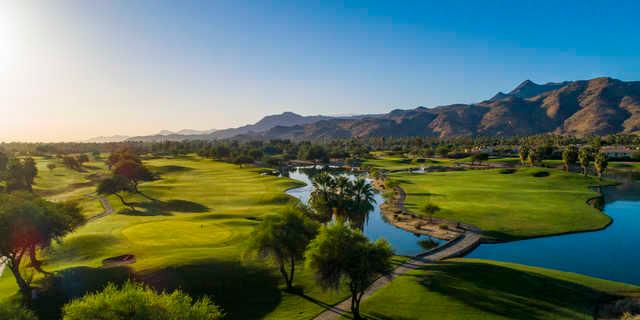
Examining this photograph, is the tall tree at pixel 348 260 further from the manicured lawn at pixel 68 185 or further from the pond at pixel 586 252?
the manicured lawn at pixel 68 185

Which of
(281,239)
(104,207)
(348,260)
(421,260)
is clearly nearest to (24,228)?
(281,239)

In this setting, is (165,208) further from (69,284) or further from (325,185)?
(69,284)

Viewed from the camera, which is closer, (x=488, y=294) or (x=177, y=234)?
(x=488, y=294)

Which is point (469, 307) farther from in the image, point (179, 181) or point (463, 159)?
point (463, 159)

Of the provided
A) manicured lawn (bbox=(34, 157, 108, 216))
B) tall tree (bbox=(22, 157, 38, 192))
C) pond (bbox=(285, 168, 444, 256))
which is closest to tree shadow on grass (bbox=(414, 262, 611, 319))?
pond (bbox=(285, 168, 444, 256))

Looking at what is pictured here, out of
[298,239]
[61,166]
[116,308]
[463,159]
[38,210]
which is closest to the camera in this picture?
[116,308]

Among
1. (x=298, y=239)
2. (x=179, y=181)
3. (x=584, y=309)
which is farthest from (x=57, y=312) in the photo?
(x=179, y=181)

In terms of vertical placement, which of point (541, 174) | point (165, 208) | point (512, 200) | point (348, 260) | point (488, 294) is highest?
point (348, 260)
